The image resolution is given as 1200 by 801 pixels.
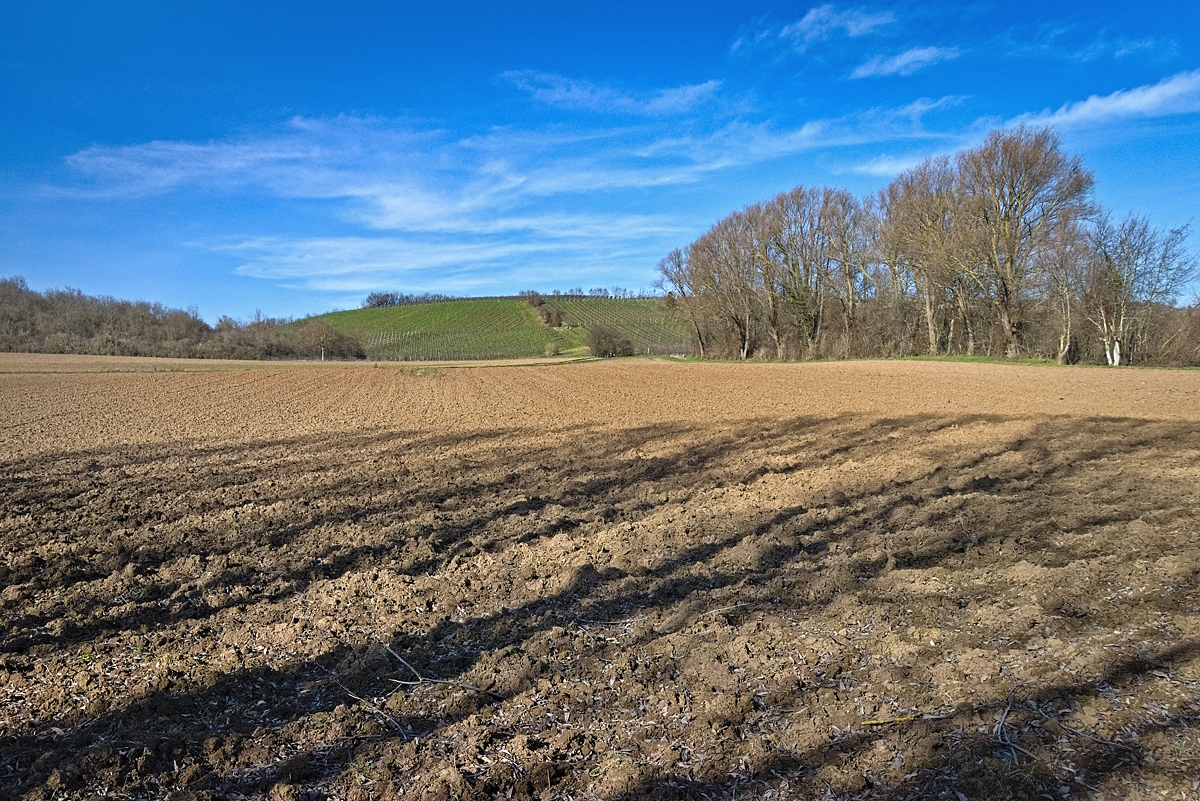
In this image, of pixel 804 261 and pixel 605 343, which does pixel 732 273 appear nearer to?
pixel 804 261

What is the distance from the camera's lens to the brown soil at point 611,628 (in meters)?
3.19

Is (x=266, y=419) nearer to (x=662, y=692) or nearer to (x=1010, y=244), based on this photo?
(x=662, y=692)

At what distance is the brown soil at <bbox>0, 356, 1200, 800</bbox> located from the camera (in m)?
3.19

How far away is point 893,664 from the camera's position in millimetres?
4031

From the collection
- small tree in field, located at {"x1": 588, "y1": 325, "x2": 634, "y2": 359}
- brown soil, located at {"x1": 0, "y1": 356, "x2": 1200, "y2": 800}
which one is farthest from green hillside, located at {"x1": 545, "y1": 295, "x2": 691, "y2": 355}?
brown soil, located at {"x1": 0, "y1": 356, "x2": 1200, "y2": 800}

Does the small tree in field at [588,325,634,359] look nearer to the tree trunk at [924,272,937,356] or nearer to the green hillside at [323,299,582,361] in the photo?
the green hillside at [323,299,582,361]

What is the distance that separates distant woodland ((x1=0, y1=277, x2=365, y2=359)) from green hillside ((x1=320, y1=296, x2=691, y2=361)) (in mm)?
8670

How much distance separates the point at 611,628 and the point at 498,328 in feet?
350

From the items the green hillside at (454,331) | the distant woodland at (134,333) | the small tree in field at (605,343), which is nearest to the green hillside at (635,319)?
the small tree in field at (605,343)

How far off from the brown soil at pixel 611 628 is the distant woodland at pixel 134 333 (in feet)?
266

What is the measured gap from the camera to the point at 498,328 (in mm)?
109000

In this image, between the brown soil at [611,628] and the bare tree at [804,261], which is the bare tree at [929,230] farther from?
the brown soil at [611,628]

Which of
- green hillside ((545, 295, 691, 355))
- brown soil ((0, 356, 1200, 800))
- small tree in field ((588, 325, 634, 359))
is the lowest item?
brown soil ((0, 356, 1200, 800))

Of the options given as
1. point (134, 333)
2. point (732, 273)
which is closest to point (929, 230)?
point (732, 273)
